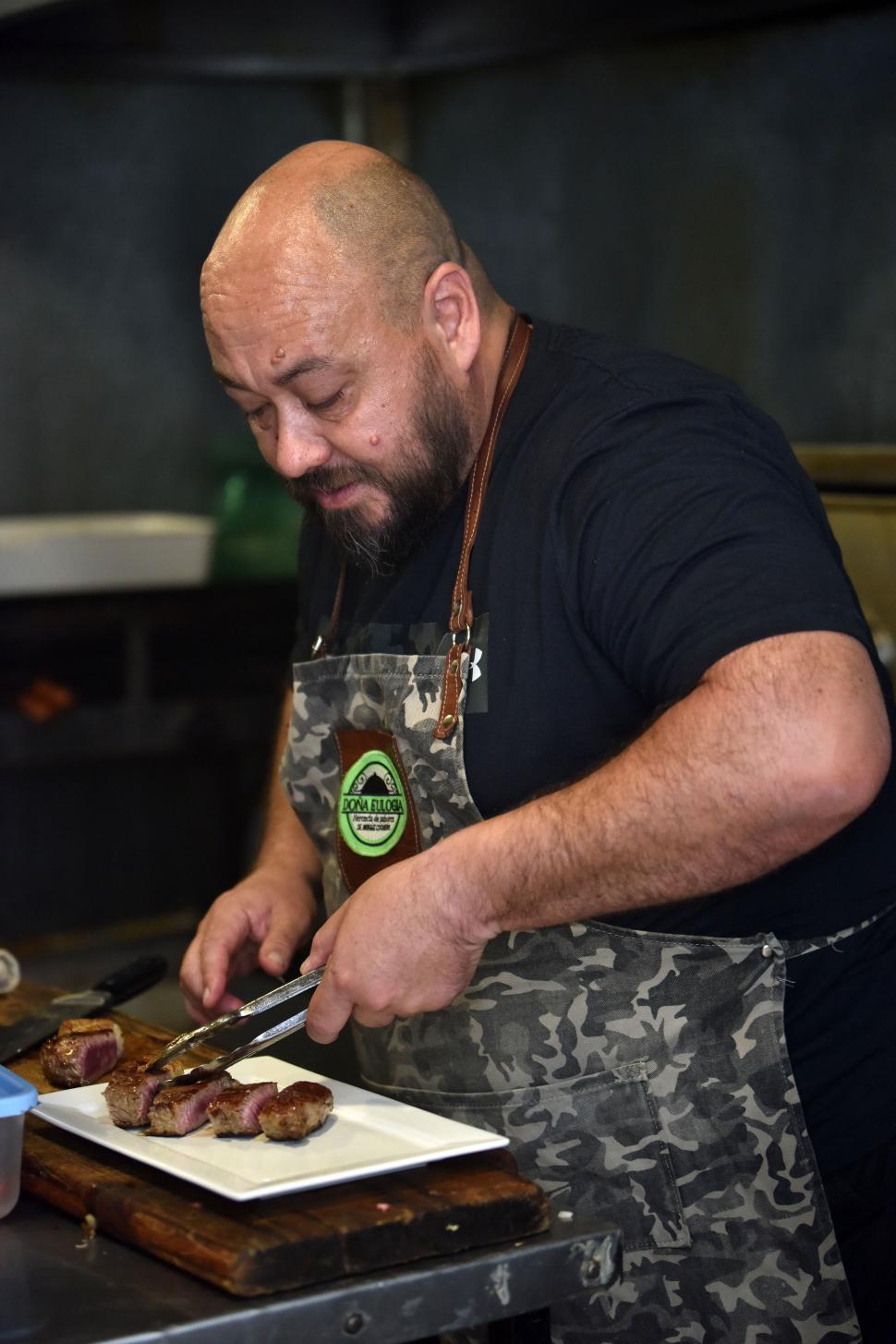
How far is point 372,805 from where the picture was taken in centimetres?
188

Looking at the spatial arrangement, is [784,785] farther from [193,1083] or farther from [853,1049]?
[193,1083]

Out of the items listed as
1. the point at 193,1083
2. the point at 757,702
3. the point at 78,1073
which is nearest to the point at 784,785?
the point at 757,702

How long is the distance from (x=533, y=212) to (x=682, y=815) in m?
2.75

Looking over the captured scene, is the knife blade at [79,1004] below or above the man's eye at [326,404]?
below

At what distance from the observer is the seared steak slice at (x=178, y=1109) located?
145 cm

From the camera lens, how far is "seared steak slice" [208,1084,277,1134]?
4.73 feet

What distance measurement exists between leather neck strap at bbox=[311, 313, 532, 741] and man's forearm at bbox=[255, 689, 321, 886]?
39cm

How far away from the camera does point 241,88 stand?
4328mm

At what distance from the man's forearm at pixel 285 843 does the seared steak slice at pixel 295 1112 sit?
2.14ft

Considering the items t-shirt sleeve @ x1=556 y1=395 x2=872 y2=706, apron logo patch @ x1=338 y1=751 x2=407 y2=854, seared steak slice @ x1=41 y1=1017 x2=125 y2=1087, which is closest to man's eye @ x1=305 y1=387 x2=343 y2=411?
t-shirt sleeve @ x1=556 y1=395 x2=872 y2=706

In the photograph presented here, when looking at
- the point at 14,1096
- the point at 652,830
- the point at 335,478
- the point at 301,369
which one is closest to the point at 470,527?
the point at 335,478

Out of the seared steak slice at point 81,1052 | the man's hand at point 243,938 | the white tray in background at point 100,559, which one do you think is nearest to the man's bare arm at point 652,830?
the seared steak slice at point 81,1052

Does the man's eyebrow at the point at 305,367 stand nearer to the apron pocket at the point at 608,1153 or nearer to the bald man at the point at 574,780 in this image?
the bald man at the point at 574,780

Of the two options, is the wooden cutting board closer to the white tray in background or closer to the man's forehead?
the man's forehead
